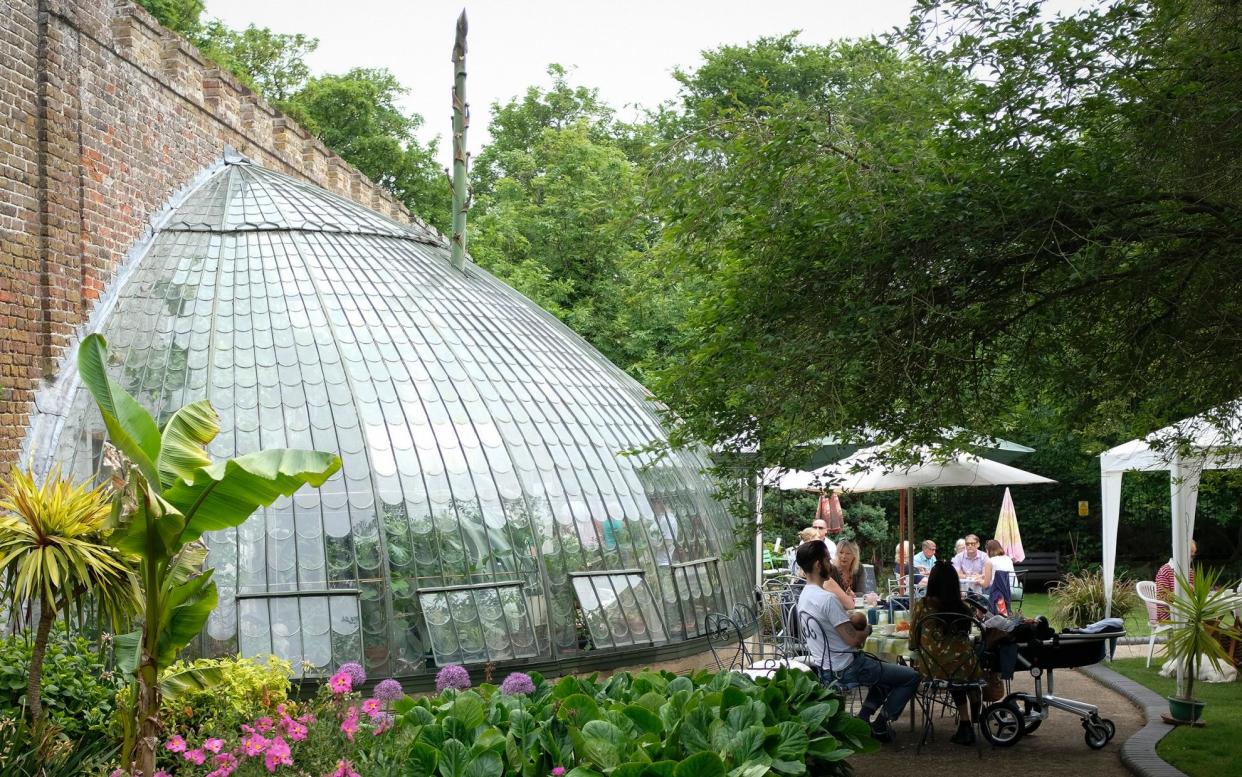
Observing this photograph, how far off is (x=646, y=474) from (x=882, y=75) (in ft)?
17.4

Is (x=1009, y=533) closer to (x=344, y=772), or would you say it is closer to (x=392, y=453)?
(x=392, y=453)

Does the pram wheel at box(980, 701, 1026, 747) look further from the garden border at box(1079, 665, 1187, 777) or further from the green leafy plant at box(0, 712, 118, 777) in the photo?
the green leafy plant at box(0, 712, 118, 777)

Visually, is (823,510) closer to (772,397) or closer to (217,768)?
(772,397)

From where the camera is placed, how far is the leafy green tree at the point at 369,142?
32.6 m

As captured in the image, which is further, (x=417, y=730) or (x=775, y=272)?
(x=775, y=272)

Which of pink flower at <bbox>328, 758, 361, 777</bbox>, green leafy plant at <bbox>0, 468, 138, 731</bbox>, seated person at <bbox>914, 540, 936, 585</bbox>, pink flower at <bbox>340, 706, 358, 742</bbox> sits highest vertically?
green leafy plant at <bbox>0, 468, 138, 731</bbox>

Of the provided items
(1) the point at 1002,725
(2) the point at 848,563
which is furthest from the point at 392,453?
(1) the point at 1002,725

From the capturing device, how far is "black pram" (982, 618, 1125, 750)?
9688mm

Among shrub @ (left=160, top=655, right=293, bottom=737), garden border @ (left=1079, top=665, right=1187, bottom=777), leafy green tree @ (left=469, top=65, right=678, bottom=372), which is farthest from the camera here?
leafy green tree @ (left=469, top=65, right=678, bottom=372)

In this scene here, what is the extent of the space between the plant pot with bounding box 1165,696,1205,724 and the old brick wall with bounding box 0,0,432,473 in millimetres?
10523

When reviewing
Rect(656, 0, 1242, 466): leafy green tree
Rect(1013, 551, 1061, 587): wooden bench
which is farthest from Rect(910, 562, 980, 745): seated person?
Rect(1013, 551, 1061, 587): wooden bench

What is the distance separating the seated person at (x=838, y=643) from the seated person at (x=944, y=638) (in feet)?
0.89

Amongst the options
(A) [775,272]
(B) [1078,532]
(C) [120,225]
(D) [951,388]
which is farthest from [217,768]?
(B) [1078,532]

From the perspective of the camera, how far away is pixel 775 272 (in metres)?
7.54
